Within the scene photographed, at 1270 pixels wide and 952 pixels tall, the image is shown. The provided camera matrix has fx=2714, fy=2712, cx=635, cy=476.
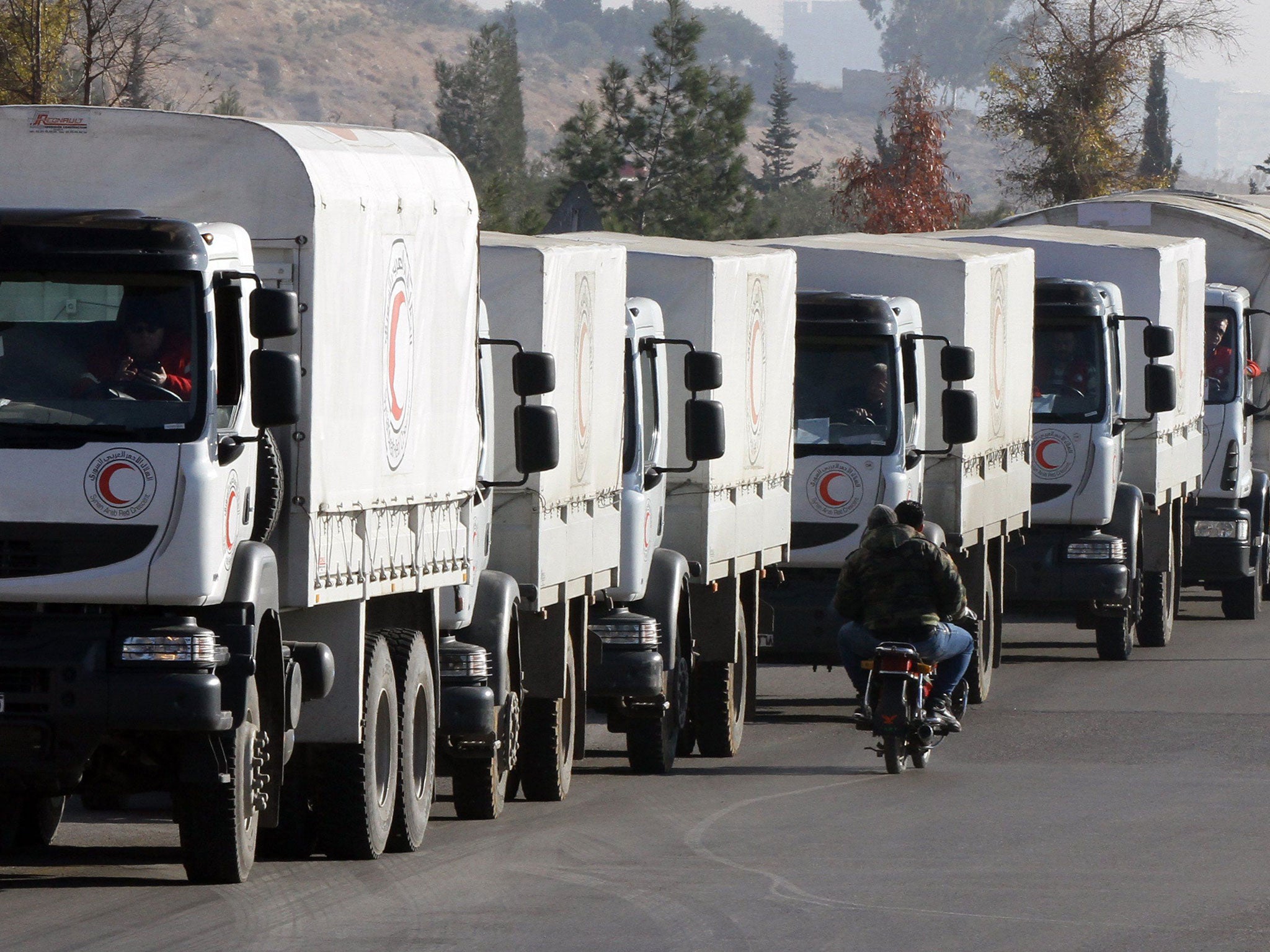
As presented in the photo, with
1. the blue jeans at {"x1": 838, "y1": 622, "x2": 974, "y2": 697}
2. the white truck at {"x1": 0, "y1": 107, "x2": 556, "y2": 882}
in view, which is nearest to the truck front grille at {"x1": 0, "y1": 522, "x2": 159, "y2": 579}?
the white truck at {"x1": 0, "y1": 107, "x2": 556, "y2": 882}

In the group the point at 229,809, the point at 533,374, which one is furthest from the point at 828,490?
the point at 229,809

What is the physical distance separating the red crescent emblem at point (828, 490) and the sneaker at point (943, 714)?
8.87 feet

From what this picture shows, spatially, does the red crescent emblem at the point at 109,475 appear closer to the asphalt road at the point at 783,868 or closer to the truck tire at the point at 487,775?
the asphalt road at the point at 783,868

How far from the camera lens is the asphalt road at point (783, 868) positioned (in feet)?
30.3

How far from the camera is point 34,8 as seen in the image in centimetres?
2478

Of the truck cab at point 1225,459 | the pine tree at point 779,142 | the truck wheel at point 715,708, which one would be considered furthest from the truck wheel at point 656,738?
the pine tree at point 779,142

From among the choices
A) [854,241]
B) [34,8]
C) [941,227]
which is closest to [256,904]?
[854,241]

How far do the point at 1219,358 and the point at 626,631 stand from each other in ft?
42.6

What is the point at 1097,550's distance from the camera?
858 inches

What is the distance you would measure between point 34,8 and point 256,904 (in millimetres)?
16593

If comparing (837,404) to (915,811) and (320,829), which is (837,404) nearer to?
(915,811)

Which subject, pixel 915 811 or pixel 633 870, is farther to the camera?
pixel 915 811

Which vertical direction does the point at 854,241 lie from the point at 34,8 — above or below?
below

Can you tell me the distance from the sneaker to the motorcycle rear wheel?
330 millimetres
